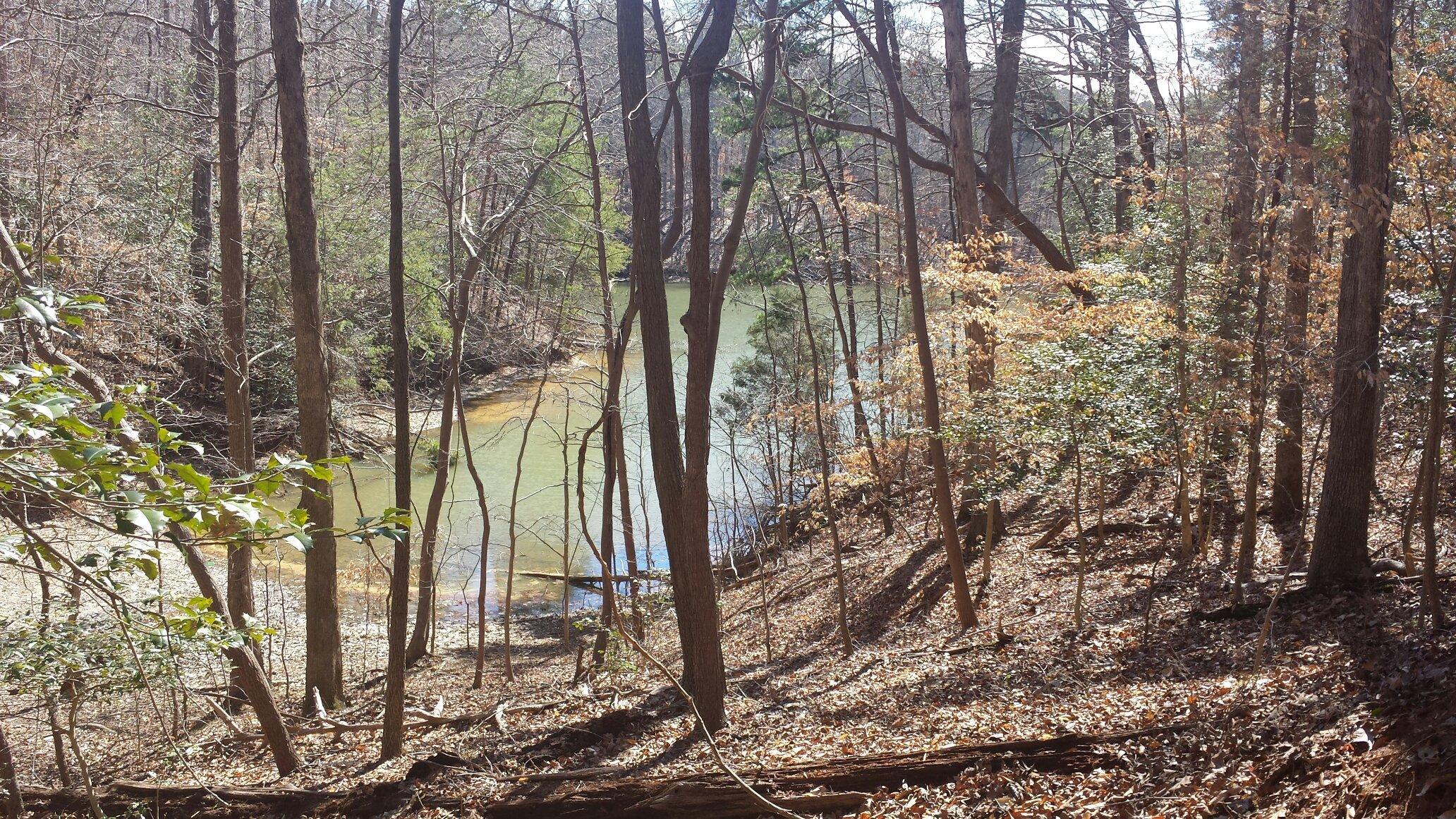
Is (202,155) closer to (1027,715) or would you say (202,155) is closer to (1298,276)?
(1027,715)

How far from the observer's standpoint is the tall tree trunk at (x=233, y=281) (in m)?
9.63

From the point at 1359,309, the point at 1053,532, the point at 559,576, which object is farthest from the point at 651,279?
the point at 559,576

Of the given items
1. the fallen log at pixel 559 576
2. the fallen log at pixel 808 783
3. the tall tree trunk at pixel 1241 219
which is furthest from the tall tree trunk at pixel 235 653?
the fallen log at pixel 559 576

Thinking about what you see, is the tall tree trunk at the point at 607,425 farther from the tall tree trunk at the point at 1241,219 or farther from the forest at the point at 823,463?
the tall tree trunk at the point at 1241,219

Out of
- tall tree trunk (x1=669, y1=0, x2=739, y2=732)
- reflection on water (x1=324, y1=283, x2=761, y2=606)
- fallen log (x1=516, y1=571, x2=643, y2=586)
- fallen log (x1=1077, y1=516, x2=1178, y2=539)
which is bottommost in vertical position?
fallen log (x1=516, y1=571, x2=643, y2=586)

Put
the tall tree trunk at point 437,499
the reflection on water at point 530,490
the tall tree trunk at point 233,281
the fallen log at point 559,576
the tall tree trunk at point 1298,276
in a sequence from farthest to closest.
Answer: the fallen log at point 559,576 < the reflection on water at point 530,490 < the tall tree trunk at point 437,499 < the tall tree trunk at point 233,281 < the tall tree trunk at point 1298,276

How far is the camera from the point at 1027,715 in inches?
259

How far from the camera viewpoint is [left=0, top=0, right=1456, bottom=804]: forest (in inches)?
200

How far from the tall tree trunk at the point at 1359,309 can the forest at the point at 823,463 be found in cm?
3

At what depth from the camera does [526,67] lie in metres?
16.0

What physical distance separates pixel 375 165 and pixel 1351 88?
15.4 metres

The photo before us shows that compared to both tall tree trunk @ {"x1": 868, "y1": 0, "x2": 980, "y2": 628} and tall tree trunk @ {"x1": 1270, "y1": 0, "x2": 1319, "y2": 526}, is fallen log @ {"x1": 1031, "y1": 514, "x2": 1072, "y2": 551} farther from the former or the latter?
tall tree trunk @ {"x1": 1270, "y1": 0, "x2": 1319, "y2": 526}

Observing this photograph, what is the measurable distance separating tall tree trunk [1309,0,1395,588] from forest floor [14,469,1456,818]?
0.46m

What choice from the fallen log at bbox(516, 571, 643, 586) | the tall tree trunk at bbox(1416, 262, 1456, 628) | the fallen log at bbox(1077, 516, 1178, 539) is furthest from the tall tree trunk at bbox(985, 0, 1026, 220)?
the fallen log at bbox(516, 571, 643, 586)
